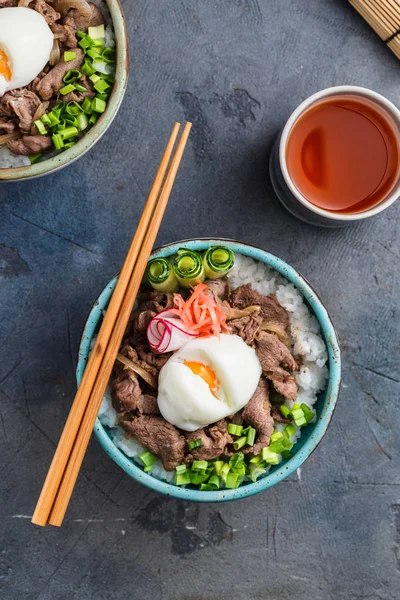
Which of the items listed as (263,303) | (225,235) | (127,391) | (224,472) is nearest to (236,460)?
(224,472)

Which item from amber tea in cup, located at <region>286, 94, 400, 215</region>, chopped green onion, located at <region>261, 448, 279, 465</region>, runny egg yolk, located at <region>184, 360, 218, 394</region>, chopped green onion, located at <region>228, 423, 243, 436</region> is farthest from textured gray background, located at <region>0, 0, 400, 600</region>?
runny egg yolk, located at <region>184, 360, 218, 394</region>

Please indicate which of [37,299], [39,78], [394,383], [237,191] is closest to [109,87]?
[39,78]

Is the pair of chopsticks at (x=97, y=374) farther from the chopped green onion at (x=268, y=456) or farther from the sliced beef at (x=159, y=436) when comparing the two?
the chopped green onion at (x=268, y=456)

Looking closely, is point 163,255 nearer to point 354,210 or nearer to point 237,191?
point 237,191

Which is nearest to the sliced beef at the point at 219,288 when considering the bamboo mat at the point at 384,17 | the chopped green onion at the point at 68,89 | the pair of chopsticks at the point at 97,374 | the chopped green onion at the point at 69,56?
the pair of chopsticks at the point at 97,374

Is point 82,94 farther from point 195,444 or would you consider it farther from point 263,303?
point 195,444

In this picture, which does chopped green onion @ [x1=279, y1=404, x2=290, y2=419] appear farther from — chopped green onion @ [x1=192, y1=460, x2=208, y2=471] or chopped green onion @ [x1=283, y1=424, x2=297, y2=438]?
chopped green onion @ [x1=192, y1=460, x2=208, y2=471]
